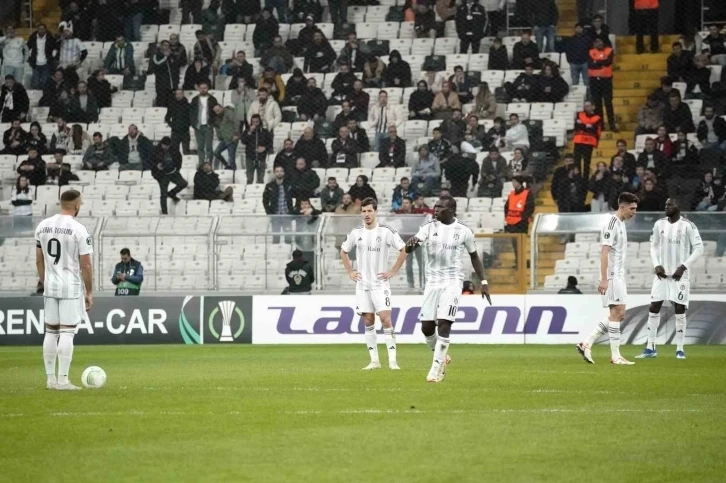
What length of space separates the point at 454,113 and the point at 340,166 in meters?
3.03

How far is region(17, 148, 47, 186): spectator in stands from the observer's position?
32031 millimetres

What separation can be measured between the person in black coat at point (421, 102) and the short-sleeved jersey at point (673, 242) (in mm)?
12385

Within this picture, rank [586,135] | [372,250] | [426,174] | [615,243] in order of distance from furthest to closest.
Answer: [426,174] → [586,135] → [372,250] → [615,243]

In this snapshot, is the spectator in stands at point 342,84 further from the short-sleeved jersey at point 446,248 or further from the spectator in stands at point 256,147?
the short-sleeved jersey at point 446,248

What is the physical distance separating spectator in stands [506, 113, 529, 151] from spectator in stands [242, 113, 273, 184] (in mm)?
5952

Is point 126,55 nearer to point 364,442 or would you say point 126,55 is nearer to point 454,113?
point 454,113

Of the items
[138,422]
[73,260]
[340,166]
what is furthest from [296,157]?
[138,422]

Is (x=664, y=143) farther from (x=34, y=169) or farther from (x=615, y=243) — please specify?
(x=34, y=169)

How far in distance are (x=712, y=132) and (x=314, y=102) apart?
9.75 metres

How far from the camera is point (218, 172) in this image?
3303 centimetres

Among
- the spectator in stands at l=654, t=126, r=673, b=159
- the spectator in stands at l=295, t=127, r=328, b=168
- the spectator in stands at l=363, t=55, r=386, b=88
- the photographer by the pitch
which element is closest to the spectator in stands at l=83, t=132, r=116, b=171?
the spectator in stands at l=295, t=127, r=328, b=168

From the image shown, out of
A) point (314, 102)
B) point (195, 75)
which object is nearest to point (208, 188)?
point (314, 102)

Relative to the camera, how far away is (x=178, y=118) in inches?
1300

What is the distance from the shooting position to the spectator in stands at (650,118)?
30984 millimetres
